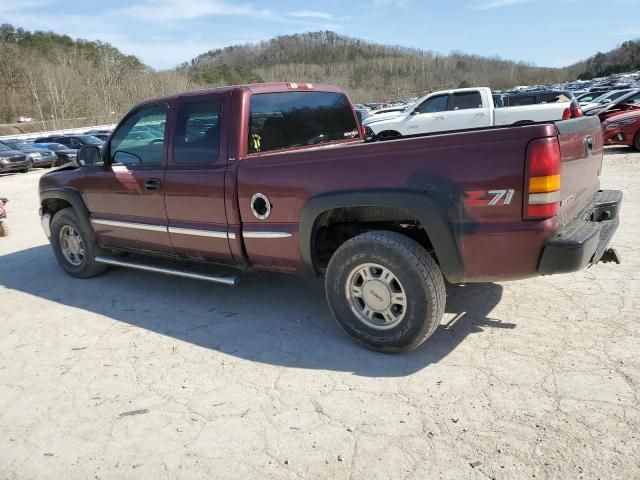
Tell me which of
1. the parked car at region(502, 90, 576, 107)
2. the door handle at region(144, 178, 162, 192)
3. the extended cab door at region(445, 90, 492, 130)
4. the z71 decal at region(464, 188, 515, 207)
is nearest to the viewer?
the z71 decal at region(464, 188, 515, 207)

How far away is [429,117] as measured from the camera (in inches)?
500

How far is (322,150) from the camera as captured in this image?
335 cm

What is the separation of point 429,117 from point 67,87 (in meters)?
72.1

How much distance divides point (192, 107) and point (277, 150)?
0.80 m

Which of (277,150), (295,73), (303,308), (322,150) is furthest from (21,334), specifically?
(295,73)

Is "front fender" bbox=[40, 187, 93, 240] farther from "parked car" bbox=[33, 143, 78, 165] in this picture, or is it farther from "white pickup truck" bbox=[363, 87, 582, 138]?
"parked car" bbox=[33, 143, 78, 165]

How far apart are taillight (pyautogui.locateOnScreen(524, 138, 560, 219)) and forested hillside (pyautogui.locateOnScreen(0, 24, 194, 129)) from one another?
7055 centimetres

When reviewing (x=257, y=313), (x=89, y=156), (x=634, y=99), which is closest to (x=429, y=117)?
(x=634, y=99)

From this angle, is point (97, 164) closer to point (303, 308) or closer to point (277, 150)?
point (277, 150)

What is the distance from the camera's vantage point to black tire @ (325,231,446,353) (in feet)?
10.2

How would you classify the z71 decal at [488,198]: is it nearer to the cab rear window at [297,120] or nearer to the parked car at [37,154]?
the cab rear window at [297,120]

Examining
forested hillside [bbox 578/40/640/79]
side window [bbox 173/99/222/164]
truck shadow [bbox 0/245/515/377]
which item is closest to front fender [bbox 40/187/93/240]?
truck shadow [bbox 0/245/515/377]

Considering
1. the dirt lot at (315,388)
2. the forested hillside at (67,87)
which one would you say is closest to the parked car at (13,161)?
the dirt lot at (315,388)

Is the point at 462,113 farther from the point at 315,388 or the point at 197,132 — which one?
the point at 315,388
